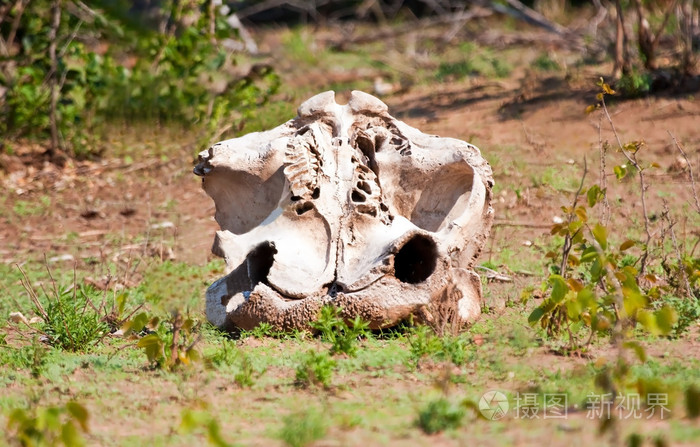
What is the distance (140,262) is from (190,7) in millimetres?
4198

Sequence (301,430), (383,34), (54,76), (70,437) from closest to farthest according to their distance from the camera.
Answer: (70,437), (301,430), (54,76), (383,34)

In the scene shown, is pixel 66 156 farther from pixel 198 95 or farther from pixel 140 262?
pixel 140 262

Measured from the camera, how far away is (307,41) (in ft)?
43.4

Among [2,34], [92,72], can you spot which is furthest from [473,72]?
[2,34]

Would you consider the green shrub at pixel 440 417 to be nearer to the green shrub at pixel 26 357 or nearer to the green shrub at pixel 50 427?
the green shrub at pixel 50 427

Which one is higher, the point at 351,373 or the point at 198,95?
the point at 198,95

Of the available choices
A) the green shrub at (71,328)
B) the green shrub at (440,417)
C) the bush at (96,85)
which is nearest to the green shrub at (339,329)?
the green shrub at (440,417)

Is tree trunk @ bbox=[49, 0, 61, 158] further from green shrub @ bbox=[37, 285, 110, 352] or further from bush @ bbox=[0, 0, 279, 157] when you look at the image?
green shrub @ bbox=[37, 285, 110, 352]

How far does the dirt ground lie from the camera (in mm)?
7230
